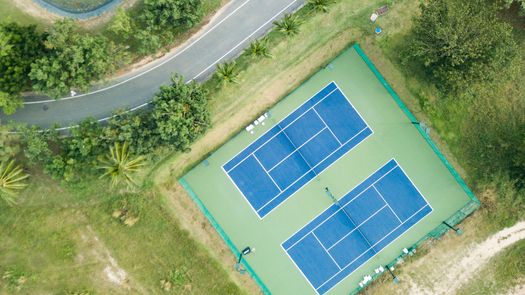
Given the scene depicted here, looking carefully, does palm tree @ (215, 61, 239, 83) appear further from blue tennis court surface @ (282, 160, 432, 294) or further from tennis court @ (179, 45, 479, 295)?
blue tennis court surface @ (282, 160, 432, 294)

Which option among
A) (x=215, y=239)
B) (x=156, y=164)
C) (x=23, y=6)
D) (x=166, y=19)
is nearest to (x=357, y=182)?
(x=215, y=239)

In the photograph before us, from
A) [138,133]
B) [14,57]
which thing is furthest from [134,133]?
[14,57]

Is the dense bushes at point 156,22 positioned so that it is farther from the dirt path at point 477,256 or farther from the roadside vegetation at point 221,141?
the dirt path at point 477,256

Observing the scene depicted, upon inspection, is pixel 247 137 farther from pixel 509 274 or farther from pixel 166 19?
pixel 509 274

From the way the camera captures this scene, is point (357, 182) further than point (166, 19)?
Yes

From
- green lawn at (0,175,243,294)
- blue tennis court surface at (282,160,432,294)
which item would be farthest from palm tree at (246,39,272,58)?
green lawn at (0,175,243,294)
